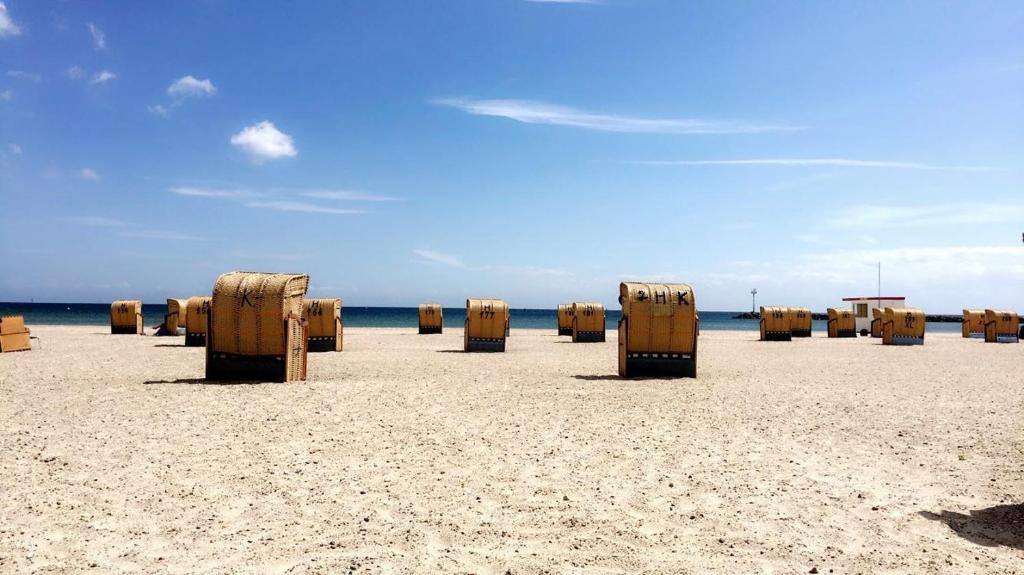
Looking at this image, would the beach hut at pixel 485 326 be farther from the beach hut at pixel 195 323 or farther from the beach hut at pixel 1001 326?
the beach hut at pixel 1001 326

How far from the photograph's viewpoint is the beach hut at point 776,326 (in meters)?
41.2

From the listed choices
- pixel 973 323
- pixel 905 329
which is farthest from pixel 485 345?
pixel 973 323

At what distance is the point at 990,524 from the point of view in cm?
611

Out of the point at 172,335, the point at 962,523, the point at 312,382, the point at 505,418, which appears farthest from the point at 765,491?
the point at 172,335

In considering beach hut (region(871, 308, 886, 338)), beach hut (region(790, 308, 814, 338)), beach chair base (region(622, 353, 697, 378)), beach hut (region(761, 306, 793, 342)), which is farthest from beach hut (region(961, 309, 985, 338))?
beach chair base (region(622, 353, 697, 378))

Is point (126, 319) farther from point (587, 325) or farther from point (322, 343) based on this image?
point (587, 325)

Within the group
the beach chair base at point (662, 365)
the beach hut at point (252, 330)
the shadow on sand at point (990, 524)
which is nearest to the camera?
the shadow on sand at point (990, 524)

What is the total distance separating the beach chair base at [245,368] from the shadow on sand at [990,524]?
12641mm

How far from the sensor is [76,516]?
19.7ft

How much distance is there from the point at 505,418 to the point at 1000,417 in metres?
9.20

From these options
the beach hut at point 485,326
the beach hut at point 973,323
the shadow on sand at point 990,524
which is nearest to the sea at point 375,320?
the beach hut at point 973,323

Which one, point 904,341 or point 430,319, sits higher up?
point 430,319

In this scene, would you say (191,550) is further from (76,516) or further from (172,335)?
(172,335)

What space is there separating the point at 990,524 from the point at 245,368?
1385 centimetres
